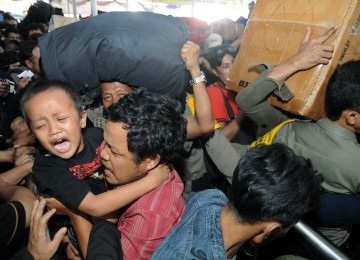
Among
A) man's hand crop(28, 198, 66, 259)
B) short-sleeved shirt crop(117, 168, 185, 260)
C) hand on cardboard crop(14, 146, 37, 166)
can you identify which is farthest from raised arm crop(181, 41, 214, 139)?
hand on cardboard crop(14, 146, 37, 166)

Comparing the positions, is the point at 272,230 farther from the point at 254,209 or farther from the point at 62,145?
the point at 62,145

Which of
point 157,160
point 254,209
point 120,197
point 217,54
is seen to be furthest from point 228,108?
point 254,209

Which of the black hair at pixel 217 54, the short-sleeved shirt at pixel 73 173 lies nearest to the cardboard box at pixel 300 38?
the short-sleeved shirt at pixel 73 173

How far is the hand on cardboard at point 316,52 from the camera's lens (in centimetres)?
167

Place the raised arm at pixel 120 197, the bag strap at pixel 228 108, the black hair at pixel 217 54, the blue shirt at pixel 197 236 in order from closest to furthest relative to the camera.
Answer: the blue shirt at pixel 197 236 < the raised arm at pixel 120 197 < the bag strap at pixel 228 108 < the black hair at pixel 217 54

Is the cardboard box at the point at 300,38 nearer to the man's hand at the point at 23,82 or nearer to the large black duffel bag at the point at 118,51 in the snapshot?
the large black duffel bag at the point at 118,51

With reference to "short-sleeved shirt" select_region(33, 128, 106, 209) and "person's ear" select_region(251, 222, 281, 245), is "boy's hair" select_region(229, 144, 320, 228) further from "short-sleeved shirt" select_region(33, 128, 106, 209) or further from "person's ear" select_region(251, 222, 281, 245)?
"short-sleeved shirt" select_region(33, 128, 106, 209)

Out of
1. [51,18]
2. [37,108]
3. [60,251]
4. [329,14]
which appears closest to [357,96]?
[329,14]

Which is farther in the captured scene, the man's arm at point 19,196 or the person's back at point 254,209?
the man's arm at point 19,196

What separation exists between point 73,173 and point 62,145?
19 cm

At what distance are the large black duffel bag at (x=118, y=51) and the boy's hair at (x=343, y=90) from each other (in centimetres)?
87

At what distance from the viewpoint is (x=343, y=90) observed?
1.75m

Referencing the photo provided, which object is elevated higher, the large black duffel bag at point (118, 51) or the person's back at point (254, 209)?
the large black duffel bag at point (118, 51)

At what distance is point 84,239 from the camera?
64.0 inches
